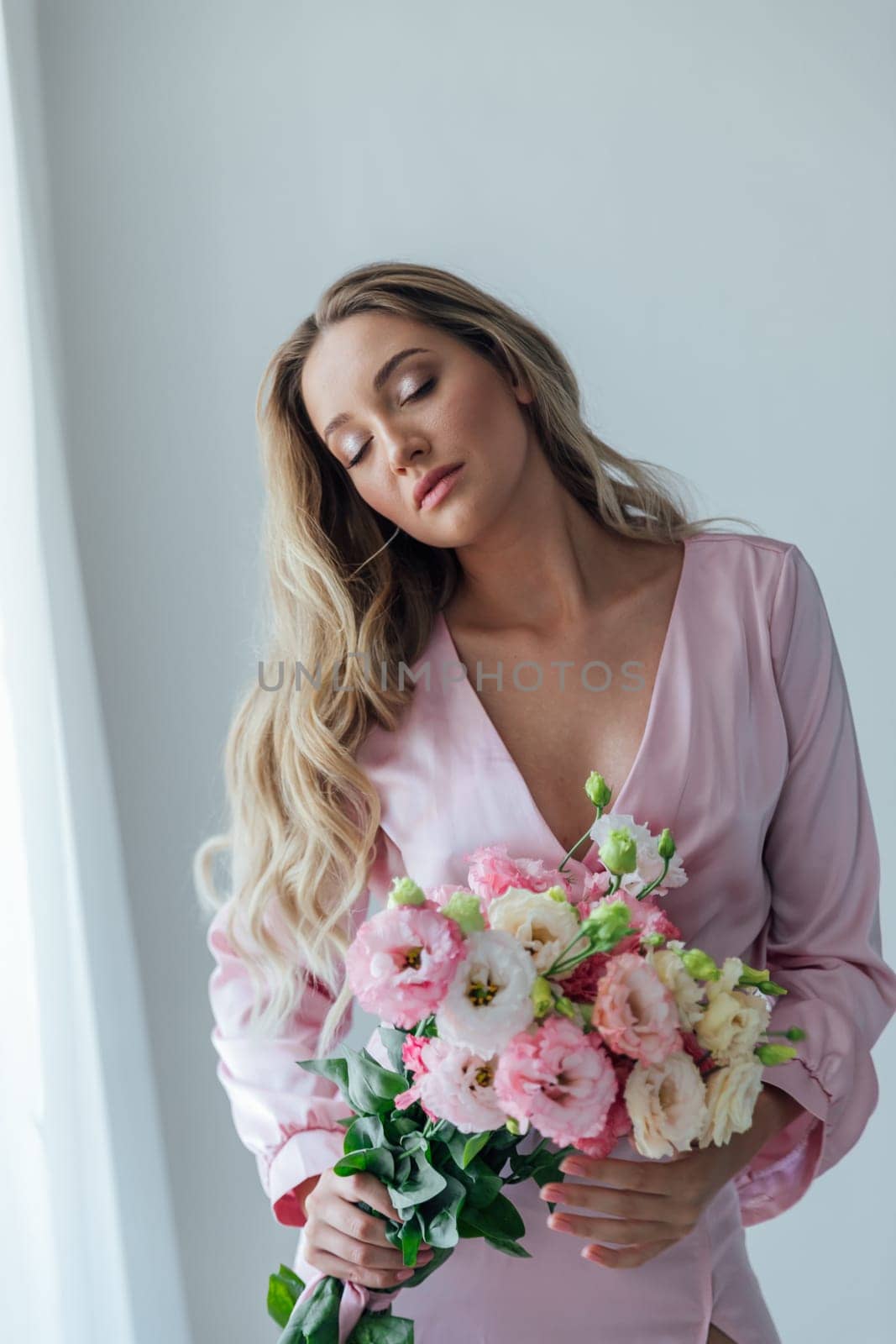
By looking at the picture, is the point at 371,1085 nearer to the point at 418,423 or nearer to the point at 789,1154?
the point at 789,1154

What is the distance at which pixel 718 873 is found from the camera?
4.43ft

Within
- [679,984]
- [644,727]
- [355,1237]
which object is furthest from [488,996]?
[644,727]

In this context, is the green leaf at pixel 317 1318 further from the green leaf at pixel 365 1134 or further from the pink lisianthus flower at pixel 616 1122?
the pink lisianthus flower at pixel 616 1122

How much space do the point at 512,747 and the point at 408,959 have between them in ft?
1.74

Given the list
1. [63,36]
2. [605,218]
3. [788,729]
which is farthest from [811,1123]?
[63,36]

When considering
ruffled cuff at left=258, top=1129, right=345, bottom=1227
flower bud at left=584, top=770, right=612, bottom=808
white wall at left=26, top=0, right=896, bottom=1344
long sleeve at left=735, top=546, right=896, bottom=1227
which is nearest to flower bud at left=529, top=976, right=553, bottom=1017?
flower bud at left=584, top=770, right=612, bottom=808

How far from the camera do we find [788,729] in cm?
140

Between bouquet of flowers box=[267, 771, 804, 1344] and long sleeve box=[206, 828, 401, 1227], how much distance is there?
292 millimetres

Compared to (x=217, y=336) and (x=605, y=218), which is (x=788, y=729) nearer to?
(x=605, y=218)

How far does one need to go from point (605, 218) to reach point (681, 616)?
78 cm

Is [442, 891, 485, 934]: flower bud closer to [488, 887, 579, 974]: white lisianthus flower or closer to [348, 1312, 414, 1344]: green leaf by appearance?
[488, 887, 579, 974]: white lisianthus flower

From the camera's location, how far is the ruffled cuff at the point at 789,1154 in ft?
4.15

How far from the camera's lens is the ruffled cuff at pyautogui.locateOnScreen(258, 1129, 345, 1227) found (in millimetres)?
1420

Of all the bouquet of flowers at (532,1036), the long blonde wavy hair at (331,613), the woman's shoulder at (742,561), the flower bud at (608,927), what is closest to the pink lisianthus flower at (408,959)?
the bouquet of flowers at (532,1036)
